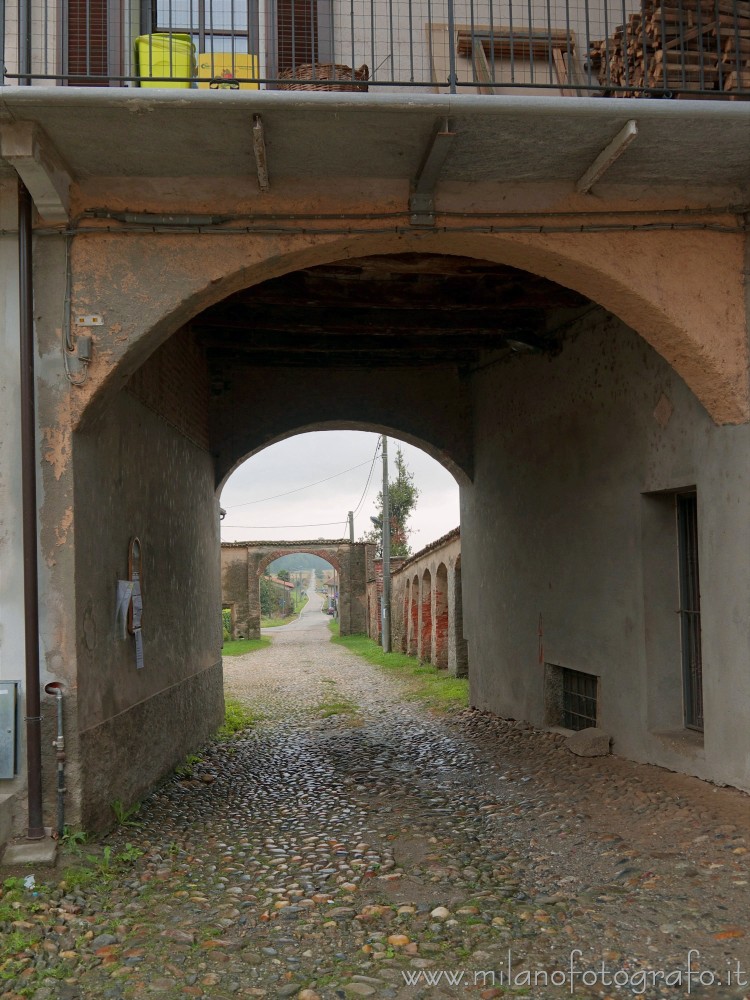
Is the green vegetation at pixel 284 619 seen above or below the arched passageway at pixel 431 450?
below

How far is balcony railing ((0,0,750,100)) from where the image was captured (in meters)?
5.74

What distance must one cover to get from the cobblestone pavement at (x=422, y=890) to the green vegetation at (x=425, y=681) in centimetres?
493

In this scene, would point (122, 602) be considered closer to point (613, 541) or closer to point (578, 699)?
point (613, 541)

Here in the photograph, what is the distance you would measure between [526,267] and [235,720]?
7.59 m

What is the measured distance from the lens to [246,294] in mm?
8391

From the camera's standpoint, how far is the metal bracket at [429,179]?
4887 millimetres

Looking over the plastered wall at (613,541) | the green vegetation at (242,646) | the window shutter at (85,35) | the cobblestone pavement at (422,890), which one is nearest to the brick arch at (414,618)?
the green vegetation at (242,646)

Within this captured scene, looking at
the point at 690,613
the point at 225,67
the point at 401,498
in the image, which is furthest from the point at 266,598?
the point at 225,67

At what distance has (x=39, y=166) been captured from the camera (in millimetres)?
4801

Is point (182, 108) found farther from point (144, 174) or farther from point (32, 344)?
point (32, 344)

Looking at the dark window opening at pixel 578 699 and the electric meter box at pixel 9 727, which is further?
the dark window opening at pixel 578 699

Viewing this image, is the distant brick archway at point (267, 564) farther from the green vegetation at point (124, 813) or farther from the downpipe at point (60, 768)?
the downpipe at point (60, 768)

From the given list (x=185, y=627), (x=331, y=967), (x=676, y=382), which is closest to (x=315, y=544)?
(x=185, y=627)

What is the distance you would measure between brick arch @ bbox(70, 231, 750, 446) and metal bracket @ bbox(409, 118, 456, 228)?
0.44 ft
